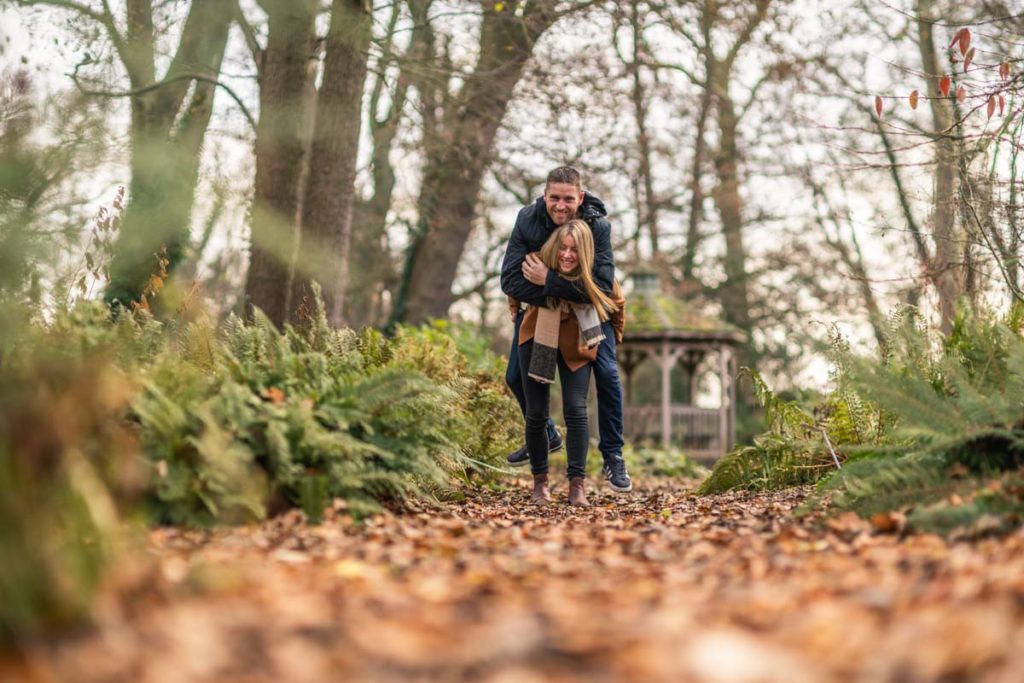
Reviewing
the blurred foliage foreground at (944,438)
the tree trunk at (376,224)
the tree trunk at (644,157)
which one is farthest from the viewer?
the tree trunk at (644,157)

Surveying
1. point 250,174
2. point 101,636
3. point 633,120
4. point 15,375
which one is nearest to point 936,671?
point 101,636

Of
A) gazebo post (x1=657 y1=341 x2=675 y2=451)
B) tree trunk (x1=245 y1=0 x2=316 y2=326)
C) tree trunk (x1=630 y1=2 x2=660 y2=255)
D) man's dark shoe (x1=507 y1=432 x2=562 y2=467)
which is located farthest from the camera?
tree trunk (x1=630 y1=2 x2=660 y2=255)

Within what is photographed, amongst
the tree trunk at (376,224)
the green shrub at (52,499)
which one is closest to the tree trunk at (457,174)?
the tree trunk at (376,224)

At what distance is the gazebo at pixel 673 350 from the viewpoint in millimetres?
17516

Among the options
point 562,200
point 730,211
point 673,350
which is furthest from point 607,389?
point 730,211

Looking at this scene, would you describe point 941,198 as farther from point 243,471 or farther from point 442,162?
point 442,162

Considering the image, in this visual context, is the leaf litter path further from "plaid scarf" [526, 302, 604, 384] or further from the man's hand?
the man's hand

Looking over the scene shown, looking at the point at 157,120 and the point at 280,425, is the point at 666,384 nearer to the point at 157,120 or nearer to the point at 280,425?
the point at 157,120

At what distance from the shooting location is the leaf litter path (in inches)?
81.4

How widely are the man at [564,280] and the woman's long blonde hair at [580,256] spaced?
0.05 m

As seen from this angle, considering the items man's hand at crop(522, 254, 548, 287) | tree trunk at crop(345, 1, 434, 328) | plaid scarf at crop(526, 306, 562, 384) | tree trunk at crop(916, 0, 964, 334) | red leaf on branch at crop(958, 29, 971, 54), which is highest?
tree trunk at crop(345, 1, 434, 328)

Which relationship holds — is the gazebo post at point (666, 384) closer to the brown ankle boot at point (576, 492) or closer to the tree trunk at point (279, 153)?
the tree trunk at point (279, 153)

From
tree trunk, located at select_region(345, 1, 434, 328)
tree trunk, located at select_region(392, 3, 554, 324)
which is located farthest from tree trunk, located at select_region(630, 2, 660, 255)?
tree trunk, located at select_region(392, 3, 554, 324)

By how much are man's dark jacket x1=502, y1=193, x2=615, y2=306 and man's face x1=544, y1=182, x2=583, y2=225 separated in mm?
91
